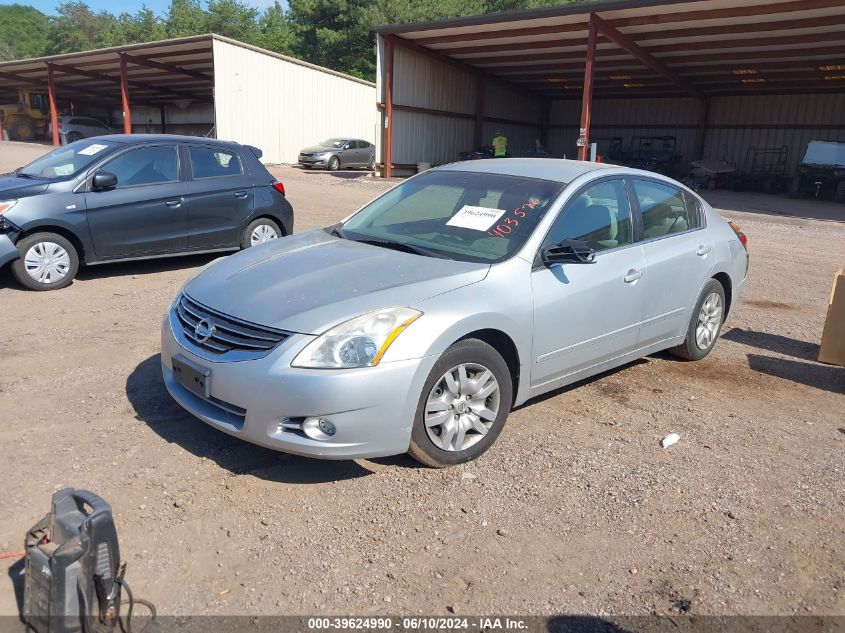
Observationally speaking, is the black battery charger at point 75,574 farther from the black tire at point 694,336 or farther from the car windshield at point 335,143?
the car windshield at point 335,143

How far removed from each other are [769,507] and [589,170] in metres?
2.38

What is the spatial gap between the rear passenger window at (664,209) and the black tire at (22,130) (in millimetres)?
45039

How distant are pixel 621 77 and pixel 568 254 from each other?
2795 centimetres

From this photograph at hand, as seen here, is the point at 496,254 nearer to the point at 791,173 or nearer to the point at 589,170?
the point at 589,170

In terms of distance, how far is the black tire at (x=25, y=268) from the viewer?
695 cm

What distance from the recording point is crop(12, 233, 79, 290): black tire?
695 cm

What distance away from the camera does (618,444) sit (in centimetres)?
412

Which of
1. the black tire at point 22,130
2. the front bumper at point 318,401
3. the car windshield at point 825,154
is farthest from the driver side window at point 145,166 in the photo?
the black tire at point 22,130

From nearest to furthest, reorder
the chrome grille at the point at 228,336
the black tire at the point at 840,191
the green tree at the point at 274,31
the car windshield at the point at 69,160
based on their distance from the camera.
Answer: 1. the chrome grille at the point at 228,336
2. the car windshield at the point at 69,160
3. the black tire at the point at 840,191
4. the green tree at the point at 274,31

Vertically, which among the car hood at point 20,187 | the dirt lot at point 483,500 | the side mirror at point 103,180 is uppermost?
the side mirror at point 103,180

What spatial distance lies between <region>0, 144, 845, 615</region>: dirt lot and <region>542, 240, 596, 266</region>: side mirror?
1045 millimetres

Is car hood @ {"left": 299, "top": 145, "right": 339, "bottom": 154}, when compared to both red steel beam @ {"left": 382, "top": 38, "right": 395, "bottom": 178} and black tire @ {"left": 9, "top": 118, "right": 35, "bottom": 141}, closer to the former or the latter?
red steel beam @ {"left": 382, "top": 38, "right": 395, "bottom": 178}

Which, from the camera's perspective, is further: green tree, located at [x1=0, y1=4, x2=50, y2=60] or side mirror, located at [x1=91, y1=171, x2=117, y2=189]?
green tree, located at [x1=0, y1=4, x2=50, y2=60]

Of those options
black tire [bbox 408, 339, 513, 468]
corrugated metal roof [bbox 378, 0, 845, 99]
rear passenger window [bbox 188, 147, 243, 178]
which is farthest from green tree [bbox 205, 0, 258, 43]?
black tire [bbox 408, 339, 513, 468]
